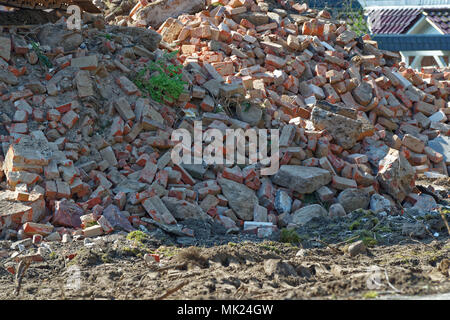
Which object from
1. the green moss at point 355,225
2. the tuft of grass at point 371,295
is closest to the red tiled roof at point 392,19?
the green moss at point 355,225

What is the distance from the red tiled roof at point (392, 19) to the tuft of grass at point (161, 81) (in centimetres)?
1291

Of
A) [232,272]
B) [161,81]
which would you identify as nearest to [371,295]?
[232,272]

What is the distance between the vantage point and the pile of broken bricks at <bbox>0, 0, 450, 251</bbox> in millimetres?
6969

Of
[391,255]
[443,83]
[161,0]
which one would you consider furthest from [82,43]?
[443,83]

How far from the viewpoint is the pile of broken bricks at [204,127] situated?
22.9 ft

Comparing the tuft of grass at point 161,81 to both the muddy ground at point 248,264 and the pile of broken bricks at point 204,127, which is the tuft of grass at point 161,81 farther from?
the muddy ground at point 248,264

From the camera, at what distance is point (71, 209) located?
266 inches

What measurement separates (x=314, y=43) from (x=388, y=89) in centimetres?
153

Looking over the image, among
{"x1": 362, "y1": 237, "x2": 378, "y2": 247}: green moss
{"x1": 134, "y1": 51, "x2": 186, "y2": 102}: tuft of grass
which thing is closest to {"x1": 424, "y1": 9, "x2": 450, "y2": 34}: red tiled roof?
{"x1": 134, "y1": 51, "x2": 186, "y2": 102}: tuft of grass

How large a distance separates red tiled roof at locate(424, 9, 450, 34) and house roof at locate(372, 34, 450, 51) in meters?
A: 2.05

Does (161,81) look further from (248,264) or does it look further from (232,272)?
(232,272)

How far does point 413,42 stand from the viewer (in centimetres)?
1722

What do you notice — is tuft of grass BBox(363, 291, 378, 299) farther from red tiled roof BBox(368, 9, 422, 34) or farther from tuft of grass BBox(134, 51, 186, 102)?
red tiled roof BBox(368, 9, 422, 34)

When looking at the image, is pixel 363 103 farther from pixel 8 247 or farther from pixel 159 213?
pixel 8 247
